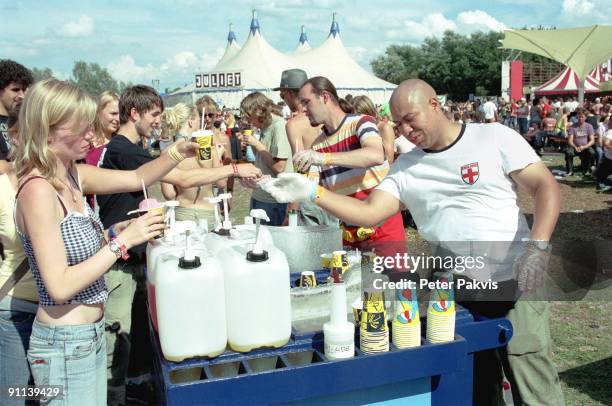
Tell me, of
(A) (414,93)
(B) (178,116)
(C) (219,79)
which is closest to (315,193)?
(A) (414,93)

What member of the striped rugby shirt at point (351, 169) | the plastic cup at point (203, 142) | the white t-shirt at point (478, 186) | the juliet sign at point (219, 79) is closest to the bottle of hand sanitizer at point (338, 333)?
the white t-shirt at point (478, 186)

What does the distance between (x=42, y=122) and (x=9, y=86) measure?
2.14 m

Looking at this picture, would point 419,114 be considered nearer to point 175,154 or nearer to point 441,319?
point 441,319

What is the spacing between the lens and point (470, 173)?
2.46 meters

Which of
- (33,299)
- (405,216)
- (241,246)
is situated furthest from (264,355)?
(405,216)

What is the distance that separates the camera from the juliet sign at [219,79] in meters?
29.0

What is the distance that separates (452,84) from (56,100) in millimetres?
88614

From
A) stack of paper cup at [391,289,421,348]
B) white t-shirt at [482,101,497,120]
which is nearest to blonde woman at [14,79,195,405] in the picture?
stack of paper cup at [391,289,421,348]

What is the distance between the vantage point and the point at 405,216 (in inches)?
322

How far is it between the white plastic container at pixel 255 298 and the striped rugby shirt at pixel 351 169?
1.71 metres

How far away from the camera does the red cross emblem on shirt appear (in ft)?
8.05

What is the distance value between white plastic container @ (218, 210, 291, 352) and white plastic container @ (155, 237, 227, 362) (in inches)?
1.5

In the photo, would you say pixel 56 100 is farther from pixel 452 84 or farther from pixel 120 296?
pixel 452 84

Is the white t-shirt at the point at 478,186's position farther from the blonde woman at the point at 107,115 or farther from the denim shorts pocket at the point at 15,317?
the blonde woman at the point at 107,115
